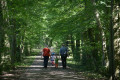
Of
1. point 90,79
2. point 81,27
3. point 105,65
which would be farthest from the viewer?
point 81,27

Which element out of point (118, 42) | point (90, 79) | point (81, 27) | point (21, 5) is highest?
point (21, 5)

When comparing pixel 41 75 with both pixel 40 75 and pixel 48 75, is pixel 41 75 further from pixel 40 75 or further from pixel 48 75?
pixel 48 75

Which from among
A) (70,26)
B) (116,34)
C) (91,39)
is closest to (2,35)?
(70,26)

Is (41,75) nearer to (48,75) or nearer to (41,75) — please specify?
(41,75)

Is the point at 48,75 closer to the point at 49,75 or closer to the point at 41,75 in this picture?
the point at 49,75

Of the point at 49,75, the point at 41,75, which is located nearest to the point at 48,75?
the point at 49,75

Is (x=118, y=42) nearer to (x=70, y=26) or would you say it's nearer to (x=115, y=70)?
(x=115, y=70)

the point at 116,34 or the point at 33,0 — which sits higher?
the point at 33,0

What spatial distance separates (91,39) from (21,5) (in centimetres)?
731

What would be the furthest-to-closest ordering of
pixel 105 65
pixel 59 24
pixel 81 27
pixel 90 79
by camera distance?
1. pixel 59 24
2. pixel 81 27
3. pixel 105 65
4. pixel 90 79

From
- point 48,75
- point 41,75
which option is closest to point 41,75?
point 41,75

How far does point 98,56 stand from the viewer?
53.3 feet

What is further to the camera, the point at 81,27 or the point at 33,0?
the point at 81,27

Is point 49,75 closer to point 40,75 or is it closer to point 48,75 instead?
point 48,75
